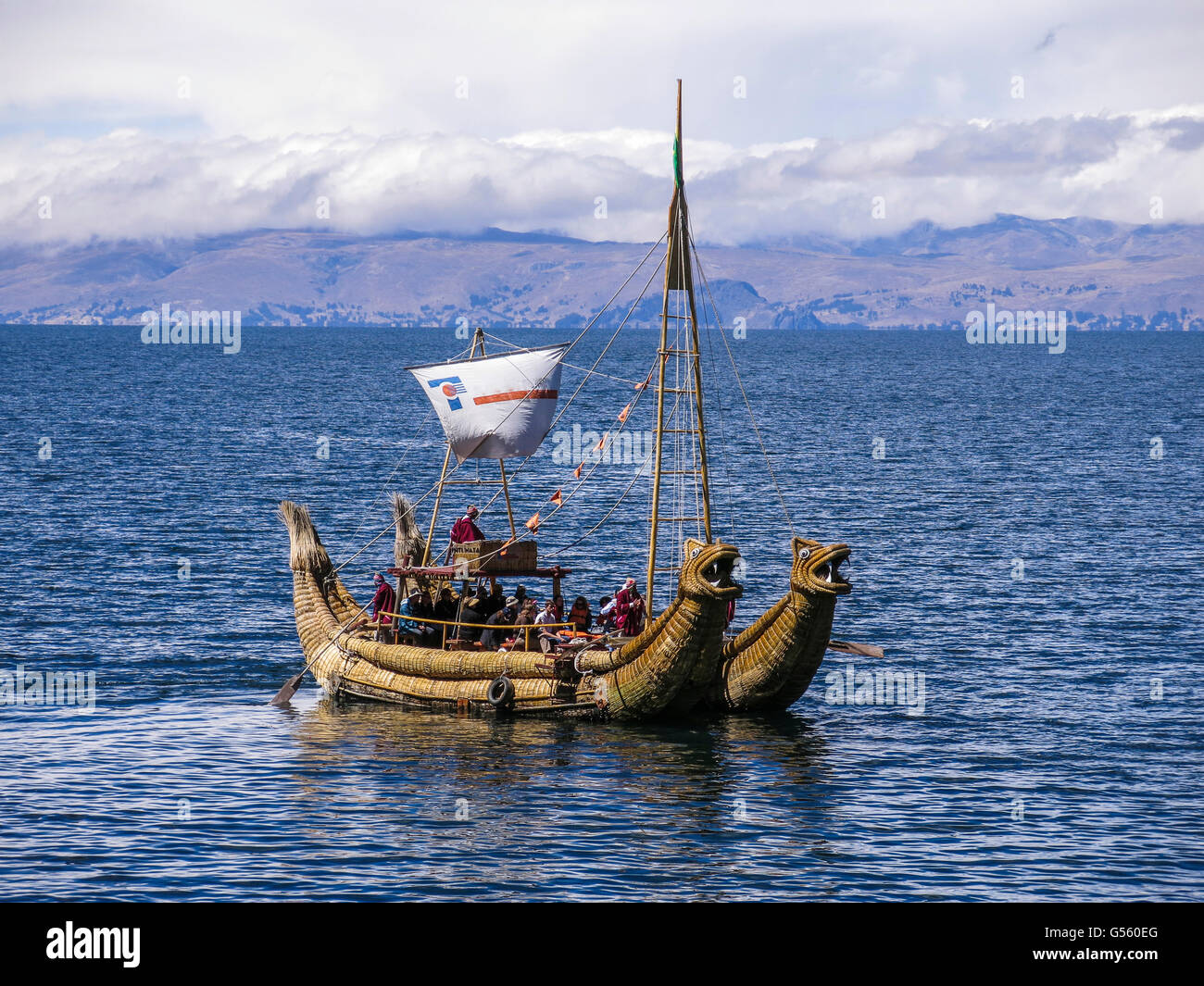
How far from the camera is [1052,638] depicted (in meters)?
51.0

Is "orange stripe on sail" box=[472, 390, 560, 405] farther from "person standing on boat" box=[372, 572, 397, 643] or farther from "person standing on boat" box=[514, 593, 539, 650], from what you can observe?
"person standing on boat" box=[514, 593, 539, 650]

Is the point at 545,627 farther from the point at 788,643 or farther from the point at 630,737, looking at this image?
the point at 788,643

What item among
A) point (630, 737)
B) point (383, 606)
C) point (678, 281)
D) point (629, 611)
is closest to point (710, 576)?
point (630, 737)

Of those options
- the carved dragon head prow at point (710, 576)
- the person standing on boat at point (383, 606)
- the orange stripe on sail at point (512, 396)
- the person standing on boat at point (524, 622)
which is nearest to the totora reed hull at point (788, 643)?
the carved dragon head prow at point (710, 576)

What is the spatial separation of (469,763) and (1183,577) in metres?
37.4

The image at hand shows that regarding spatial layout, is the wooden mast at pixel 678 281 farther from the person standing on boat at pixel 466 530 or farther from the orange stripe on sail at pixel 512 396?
the person standing on boat at pixel 466 530

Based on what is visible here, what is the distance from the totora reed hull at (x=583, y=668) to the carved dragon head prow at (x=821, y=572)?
2309 mm

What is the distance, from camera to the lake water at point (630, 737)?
95.8 feet

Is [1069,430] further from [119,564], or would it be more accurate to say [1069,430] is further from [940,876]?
[940,876]

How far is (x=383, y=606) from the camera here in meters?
44.6

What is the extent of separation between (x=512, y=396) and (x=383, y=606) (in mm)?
7376

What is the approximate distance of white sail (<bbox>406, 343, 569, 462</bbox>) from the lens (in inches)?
1757

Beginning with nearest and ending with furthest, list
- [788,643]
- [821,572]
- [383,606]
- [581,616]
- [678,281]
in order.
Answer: [821,572] < [788,643] < [678,281] < [581,616] < [383,606]
